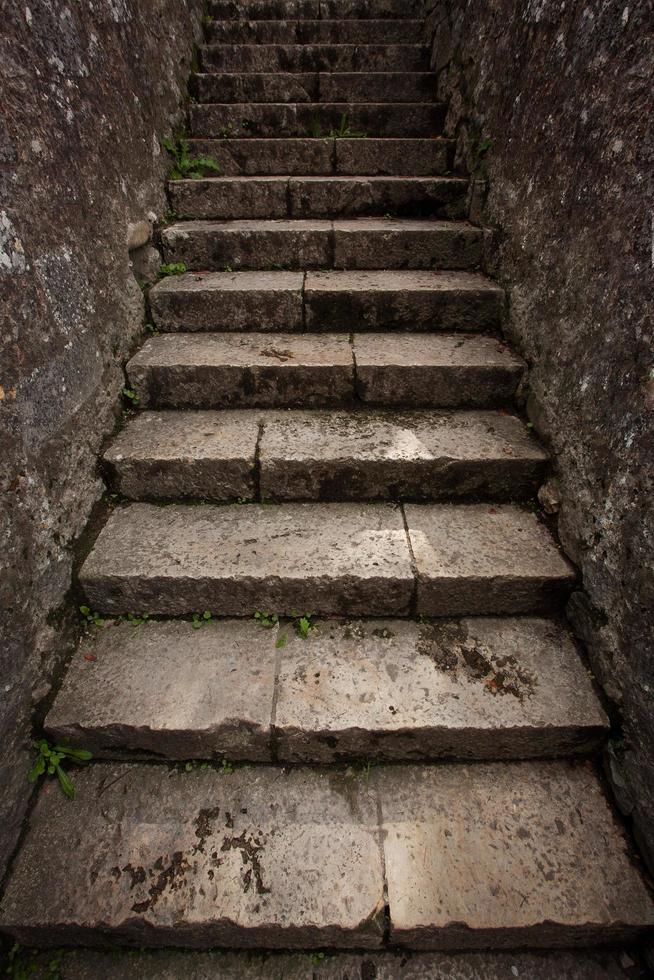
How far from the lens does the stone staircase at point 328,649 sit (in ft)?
4.91

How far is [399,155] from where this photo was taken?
11.3 feet

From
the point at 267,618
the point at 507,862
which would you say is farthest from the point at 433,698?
the point at 267,618

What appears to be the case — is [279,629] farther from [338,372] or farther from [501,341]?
[501,341]

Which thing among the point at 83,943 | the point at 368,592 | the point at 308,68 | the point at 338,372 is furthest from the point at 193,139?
the point at 83,943

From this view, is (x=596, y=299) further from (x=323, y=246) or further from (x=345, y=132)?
(x=345, y=132)

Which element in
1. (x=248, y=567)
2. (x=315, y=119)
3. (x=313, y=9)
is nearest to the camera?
(x=248, y=567)

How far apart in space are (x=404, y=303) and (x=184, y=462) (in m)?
1.64

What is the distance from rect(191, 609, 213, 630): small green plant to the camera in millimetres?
1992

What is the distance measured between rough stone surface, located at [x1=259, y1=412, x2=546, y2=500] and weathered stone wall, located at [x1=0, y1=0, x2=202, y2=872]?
87 cm

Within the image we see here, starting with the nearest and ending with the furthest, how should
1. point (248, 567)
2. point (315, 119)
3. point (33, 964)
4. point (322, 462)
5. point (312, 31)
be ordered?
point (33, 964)
point (248, 567)
point (322, 462)
point (315, 119)
point (312, 31)

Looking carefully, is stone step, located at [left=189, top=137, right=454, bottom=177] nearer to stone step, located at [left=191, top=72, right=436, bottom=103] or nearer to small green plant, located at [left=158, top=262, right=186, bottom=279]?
stone step, located at [left=191, top=72, right=436, bottom=103]

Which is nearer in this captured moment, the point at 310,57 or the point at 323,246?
the point at 323,246

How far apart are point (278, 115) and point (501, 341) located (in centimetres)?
270

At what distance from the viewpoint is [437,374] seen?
246 cm
